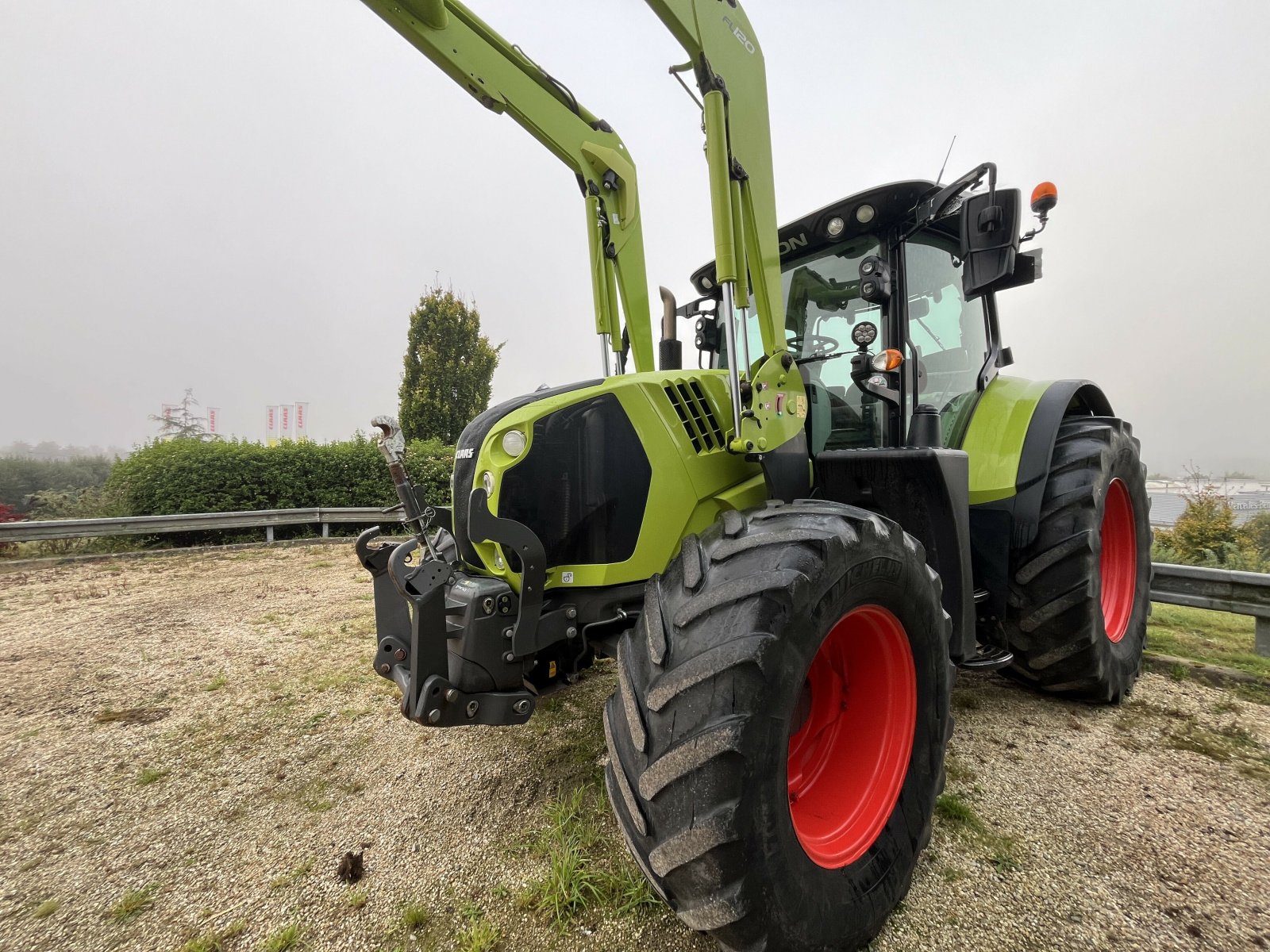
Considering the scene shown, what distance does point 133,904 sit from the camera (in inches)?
63.6

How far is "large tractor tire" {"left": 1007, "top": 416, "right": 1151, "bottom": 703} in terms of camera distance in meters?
2.51

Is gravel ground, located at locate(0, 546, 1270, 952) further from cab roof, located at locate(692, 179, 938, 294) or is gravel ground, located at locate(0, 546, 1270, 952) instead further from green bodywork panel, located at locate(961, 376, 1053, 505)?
cab roof, located at locate(692, 179, 938, 294)

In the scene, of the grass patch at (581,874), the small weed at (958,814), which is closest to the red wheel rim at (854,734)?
the small weed at (958,814)

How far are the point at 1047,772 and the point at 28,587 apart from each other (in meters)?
8.01

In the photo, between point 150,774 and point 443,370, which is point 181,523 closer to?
point 150,774

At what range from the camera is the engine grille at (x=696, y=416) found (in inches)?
79.0

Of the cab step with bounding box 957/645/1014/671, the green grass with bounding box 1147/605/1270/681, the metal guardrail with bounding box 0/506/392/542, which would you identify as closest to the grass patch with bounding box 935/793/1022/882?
the cab step with bounding box 957/645/1014/671

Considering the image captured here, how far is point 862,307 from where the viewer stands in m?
2.65

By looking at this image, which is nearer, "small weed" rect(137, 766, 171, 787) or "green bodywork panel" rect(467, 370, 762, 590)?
"green bodywork panel" rect(467, 370, 762, 590)

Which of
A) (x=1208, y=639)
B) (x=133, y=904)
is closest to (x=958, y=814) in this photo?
(x=133, y=904)

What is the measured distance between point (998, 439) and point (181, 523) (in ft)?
28.7

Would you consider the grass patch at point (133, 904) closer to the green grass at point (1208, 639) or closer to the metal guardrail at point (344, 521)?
the metal guardrail at point (344, 521)

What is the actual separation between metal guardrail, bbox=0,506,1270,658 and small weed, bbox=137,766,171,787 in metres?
1.33

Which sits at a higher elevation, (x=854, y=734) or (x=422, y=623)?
(x=422, y=623)
